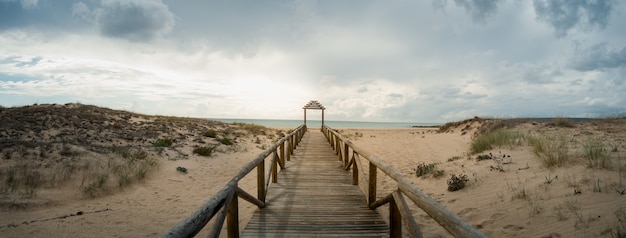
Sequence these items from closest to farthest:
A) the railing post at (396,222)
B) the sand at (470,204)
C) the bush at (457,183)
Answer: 1. the railing post at (396,222)
2. the sand at (470,204)
3. the bush at (457,183)

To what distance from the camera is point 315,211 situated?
5133 millimetres

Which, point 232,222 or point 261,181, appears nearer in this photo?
point 232,222

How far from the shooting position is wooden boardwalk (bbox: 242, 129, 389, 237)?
427cm

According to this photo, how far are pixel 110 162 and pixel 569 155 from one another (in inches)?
490

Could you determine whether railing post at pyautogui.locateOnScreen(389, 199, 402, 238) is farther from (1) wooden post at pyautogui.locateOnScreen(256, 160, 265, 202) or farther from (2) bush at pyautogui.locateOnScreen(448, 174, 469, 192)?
(2) bush at pyautogui.locateOnScreen(448, 174, 469, 192)

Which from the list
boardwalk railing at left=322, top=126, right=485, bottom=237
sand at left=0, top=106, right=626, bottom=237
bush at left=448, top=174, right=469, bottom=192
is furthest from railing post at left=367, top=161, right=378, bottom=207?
bush at left=448, top=174, right=469, bottom=192

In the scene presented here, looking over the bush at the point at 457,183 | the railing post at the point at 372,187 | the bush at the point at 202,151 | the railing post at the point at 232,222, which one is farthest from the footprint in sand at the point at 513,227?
the bush at the point at 202,151

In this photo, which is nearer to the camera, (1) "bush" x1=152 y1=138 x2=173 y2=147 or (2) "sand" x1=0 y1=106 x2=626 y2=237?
(2) "sand" x1=0 y1=106 x2=626 y2=237

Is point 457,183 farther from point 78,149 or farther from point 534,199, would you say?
point 78,149

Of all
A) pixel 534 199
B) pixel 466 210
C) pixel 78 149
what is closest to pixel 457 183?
pixel 466 210

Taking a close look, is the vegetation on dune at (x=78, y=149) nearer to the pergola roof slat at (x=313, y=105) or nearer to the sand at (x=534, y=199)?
the sand at (x=534, y=199)

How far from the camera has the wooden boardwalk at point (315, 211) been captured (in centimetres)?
427

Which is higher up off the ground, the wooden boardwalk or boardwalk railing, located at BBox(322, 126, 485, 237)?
boardwalk railing, located at BBox(322, 126, 485, 237)

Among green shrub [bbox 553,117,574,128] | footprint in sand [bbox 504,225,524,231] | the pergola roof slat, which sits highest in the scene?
the pergola roof slat
